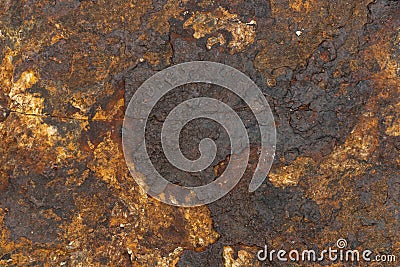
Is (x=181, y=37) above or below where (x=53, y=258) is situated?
above

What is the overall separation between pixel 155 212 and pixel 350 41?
3.51ft

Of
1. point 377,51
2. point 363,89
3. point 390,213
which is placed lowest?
point 390,213

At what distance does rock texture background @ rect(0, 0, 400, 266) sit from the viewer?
187 centimetres

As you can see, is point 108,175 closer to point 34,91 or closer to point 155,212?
point 155,212

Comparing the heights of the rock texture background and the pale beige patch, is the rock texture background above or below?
below

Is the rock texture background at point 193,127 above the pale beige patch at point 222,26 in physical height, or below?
below

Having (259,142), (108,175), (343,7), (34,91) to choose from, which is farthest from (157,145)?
(343,7)

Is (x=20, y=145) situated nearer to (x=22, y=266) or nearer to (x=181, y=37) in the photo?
(x=22, y=266)

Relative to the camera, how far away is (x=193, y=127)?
1.89 meters

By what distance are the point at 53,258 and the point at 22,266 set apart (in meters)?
0.14

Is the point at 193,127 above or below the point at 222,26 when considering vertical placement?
below

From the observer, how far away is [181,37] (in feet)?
6.23

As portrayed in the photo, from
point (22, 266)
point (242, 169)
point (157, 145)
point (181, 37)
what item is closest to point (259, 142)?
point (242, 169)

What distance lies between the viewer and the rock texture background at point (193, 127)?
1865 millimetres
